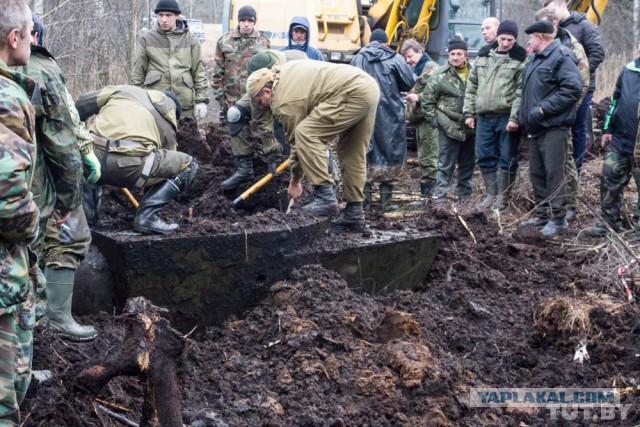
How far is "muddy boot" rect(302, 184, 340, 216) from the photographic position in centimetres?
598

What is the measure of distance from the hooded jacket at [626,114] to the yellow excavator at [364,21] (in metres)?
5.06

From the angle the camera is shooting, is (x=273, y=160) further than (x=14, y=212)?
Yes

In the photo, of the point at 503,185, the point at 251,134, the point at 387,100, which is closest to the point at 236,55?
the point at 387,100

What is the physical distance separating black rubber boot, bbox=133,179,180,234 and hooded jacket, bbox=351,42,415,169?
3602mm

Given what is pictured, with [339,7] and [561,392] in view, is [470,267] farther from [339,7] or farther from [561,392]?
[339,7]

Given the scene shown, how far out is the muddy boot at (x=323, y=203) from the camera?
5977 mm

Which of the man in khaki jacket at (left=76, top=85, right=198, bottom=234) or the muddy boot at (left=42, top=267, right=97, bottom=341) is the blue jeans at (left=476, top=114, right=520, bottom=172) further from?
the muddy boot at (left=42, top=267, right=97, bottom=341)

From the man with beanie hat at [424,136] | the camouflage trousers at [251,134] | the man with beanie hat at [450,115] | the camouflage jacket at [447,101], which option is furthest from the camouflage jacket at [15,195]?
the man with beanie hat at [424,136]

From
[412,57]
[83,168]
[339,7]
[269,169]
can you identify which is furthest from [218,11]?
[83,168]

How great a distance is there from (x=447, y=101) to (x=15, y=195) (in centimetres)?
677

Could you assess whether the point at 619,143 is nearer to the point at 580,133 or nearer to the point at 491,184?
the point at 580,133

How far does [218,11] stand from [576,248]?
3625 cm

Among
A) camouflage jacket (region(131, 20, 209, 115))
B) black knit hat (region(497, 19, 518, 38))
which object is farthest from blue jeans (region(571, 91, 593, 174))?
camouflage jacket (region(131, 20, 209, 115))

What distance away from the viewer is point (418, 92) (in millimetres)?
9219
